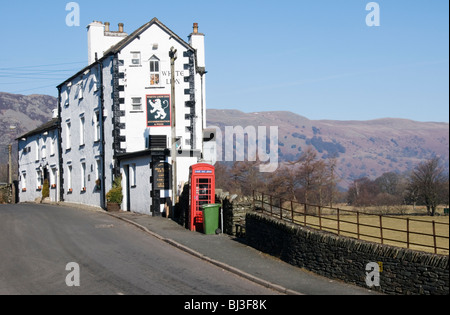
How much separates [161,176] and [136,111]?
5.92 metres

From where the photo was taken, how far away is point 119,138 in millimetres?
32031

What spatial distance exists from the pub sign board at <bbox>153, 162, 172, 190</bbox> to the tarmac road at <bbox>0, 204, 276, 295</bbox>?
3300mm

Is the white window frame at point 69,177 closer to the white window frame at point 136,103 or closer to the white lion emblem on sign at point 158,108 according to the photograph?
the white window frame at point 136,103

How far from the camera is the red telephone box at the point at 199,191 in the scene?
23.5m

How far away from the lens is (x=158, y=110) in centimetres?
3198

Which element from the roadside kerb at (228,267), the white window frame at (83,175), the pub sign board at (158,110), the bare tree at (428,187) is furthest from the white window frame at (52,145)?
the bare tree at (428,187)

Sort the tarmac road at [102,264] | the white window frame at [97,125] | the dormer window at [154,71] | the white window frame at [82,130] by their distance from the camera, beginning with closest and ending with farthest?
the tarmac road at [102,264], the dormer window at [154,71], the white window frame at [97,125], the white window frame at [82,130]

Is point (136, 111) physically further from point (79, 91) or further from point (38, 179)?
point (38, 179)

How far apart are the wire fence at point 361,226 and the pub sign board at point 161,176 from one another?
467cm

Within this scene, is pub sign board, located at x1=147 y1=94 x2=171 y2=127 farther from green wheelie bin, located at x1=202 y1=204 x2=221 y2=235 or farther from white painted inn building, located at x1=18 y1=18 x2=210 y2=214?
green wheelie bin, located at x1=202 y1=204 x2=221 y2=235

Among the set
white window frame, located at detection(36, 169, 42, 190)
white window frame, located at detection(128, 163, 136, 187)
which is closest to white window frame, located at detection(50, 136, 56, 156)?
white window frame, located at detection(36, 169, 42, 190)

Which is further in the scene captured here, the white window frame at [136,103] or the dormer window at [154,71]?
the dormer window at [154,71]
